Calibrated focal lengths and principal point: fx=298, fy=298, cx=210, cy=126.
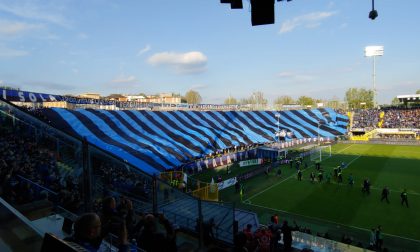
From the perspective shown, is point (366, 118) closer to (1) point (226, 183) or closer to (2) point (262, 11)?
(1) point (226, 183)

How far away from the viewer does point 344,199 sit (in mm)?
21297

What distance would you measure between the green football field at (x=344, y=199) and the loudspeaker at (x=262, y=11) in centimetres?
1220

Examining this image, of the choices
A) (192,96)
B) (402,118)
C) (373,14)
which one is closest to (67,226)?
(373,14)

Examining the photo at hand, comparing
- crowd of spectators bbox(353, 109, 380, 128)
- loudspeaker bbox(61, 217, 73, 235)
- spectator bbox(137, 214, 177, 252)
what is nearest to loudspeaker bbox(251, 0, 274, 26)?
spectator bbox(137, 214, 177, 252)

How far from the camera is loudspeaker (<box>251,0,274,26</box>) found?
343 inches

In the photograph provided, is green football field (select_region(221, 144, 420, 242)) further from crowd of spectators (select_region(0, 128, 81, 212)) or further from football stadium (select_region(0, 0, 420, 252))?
crowd of spectators (select_region(0, 128, 81, 212))

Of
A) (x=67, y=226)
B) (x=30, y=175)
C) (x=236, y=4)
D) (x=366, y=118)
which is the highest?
(x=236, y=4)

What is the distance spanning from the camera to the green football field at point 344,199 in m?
17.3

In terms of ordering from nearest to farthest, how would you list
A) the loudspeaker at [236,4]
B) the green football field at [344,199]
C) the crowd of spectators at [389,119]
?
the loudspeaker at [236,4] → the green football field at [344,199] → the crowd of spectators at [389,119]

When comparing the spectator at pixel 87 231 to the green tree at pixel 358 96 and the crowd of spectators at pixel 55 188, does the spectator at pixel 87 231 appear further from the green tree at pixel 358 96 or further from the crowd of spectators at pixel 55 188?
the green tree at pixel 358 96

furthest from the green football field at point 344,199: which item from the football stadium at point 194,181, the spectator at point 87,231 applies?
the spectator at point 87,231

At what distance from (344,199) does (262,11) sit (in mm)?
17191

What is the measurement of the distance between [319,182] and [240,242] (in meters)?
20.4

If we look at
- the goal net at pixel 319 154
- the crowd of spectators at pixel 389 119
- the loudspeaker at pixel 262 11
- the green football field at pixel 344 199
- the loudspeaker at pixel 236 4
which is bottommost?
the green football field at pixel 344 199
